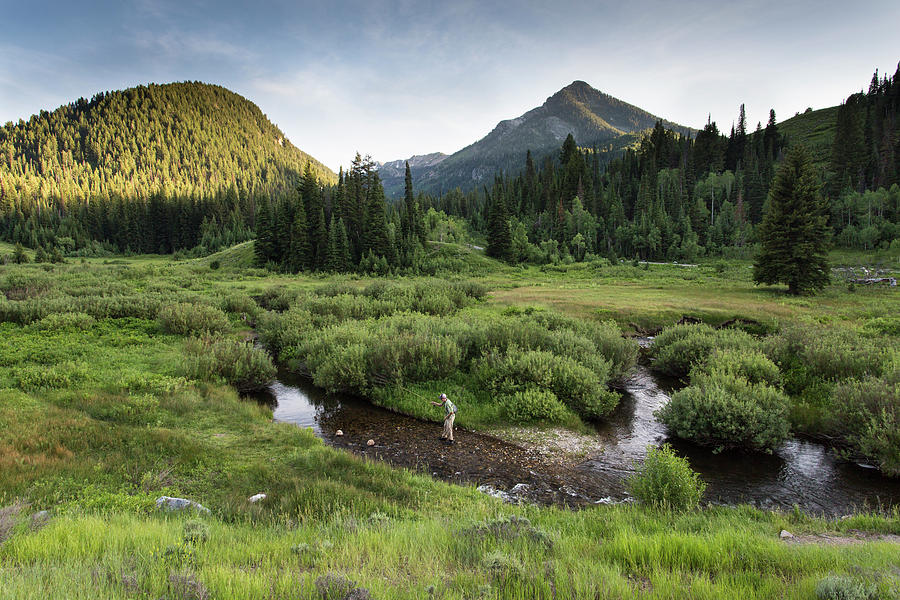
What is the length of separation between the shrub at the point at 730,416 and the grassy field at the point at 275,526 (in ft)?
16.2

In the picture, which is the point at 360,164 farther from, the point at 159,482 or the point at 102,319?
the point at 159,482

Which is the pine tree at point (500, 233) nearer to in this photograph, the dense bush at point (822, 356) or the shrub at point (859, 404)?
the dense bush at point (822, 356)

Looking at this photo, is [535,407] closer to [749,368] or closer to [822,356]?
[749,368]

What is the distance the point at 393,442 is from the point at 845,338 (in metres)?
20.1

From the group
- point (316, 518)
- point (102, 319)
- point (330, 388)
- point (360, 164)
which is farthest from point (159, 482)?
point (360, 164)

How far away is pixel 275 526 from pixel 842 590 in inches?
276

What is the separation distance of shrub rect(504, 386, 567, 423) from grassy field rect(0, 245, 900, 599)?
208 inches

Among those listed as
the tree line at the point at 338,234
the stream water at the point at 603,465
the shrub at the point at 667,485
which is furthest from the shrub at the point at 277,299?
the shrub at the point at 667,485

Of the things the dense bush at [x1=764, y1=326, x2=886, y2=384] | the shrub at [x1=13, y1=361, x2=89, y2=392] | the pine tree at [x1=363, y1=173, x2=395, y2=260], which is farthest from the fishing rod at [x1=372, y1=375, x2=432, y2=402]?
the pine tree at [x1=363, y1=173, x2=395, y2=260]

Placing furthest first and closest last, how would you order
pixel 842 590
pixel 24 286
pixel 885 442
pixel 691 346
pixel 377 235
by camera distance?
pixel 377 235 → pixel 24 286 → pixel 691 346 → pixel 885 442 → pixel 842 590

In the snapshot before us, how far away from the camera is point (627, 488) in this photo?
1026 cm

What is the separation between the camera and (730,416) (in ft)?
41.1

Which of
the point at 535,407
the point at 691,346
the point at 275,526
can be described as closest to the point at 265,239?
the point at 535,407

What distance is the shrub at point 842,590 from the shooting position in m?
3.70
